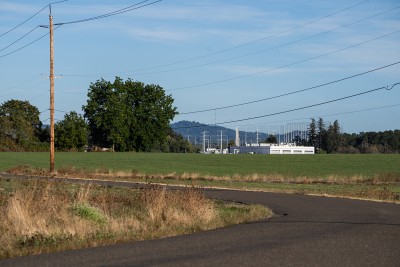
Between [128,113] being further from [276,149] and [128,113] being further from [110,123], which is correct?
[276,149]

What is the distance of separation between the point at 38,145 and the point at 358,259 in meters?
113

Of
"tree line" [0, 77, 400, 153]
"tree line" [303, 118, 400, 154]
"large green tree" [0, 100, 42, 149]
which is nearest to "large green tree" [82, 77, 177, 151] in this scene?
"tree line" [0, 77, 400, 153]

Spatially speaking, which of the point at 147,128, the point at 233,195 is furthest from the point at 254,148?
the point at 233,195

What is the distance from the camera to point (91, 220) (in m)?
16.8

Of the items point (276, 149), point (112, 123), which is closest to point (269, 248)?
point (112, 123)

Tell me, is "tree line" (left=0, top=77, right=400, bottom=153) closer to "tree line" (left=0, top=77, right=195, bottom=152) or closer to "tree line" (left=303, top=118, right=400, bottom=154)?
"tree line" (left=0, top=77, right=195, bottom=152)

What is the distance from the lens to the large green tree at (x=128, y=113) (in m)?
123

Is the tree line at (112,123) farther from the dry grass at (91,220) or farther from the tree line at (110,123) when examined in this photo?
the dry grass at (91,220)

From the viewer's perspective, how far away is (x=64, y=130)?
12156 centimetres

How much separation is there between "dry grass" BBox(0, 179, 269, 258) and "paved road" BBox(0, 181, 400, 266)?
2.89 ft

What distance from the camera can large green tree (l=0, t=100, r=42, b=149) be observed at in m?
124

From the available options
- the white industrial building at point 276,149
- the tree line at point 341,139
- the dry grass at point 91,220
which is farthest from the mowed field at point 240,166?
the tree line at point 341,139

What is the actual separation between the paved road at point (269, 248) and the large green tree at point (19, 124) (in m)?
108

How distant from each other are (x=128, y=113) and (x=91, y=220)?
108 metres
